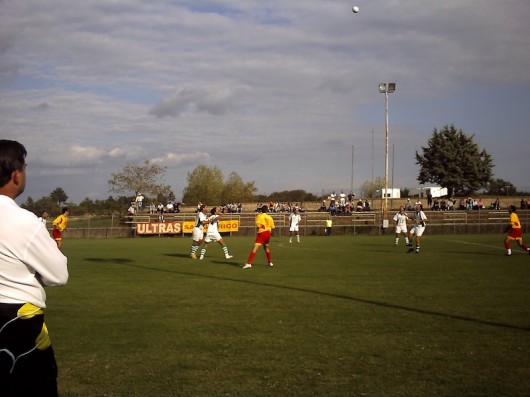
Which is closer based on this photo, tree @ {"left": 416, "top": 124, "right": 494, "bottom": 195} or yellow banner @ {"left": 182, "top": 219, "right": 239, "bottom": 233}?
yellow banner @ {"left": 182, "top": 219, "right": 239, "bottom": 233}


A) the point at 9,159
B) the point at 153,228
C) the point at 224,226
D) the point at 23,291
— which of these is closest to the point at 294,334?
the point at 23,291

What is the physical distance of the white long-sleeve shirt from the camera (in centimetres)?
311

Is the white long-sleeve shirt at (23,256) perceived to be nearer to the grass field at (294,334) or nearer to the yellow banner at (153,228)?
the grass field at (294,334)

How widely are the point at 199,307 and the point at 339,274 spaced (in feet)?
22.4

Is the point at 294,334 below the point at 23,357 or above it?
below

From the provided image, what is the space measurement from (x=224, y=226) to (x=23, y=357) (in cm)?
4431

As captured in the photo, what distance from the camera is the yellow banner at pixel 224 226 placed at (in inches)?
1849

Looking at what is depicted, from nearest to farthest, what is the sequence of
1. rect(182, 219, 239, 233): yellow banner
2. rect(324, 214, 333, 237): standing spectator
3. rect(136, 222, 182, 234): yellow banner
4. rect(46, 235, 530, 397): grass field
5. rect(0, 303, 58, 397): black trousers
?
1. rect(0, 303, 58, 397): black trousers
2. rect(46, 235, 530, 397): grass field
3. rect(324, 214, 333, 237): standing spectator
4. rect(136, 222, 182, 234): yellow banner
5. rect(182, 219, 239, 233): yellow banner

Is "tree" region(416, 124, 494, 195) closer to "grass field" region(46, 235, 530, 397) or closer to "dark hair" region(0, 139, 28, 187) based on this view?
"grass field" region(46, 235, 530, 397)

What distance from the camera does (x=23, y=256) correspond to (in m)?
3.12

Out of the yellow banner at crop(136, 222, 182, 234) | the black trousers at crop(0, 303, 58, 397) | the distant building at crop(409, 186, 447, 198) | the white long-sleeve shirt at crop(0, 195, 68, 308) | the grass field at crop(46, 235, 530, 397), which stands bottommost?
the grass field at crop(46, 235, 530, 397)

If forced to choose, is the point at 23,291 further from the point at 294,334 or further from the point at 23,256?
the point at 294,334

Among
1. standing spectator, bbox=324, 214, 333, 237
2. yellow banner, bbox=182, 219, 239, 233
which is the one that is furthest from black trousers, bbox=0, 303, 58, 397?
yellow banner, bbox=182, 219, 239, 233

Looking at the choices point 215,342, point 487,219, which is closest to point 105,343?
point 215,342
